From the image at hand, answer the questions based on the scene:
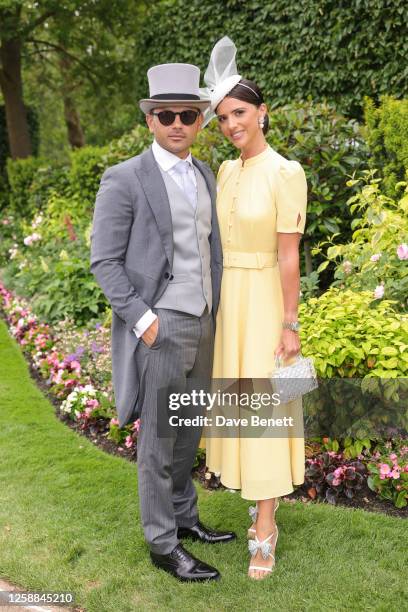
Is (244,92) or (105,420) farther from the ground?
(244,92)

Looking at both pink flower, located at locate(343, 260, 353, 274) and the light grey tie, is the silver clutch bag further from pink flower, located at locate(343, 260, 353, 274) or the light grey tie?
pink flower, located at locate(343, 260, 353, 274)

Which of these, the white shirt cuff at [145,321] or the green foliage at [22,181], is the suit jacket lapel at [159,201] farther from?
the green foliage at [22,181]

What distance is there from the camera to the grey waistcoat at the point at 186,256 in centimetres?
265

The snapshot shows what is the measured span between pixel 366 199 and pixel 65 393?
8.99 ft

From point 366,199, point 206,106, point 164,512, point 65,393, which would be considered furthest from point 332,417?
point 65,393

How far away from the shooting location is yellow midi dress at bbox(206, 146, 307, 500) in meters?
2.65

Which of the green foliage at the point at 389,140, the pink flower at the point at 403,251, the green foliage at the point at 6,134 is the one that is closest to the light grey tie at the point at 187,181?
the pink flower at the point at 403,251

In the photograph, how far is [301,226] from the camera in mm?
2615

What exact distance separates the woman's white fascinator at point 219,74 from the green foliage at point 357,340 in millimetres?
1356

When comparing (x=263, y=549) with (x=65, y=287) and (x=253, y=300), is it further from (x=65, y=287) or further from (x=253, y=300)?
(x=65, y=287)

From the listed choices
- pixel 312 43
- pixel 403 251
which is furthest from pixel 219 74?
pixel 312 43

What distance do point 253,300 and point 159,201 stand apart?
1.87 feet

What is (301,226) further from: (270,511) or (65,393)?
(65,393)

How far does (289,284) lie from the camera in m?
2.66
